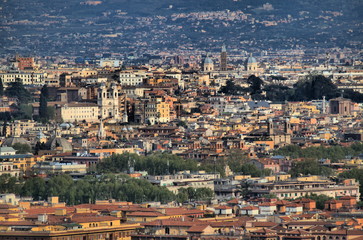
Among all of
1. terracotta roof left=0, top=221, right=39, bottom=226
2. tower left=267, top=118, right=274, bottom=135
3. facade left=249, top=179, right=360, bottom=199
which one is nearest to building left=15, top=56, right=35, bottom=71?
tower left=267, top=118, right=274, bottom=135

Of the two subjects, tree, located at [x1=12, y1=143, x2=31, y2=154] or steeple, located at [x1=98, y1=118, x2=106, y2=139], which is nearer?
tree, located at [x1=12, y1=143, x2=31, y2=154]

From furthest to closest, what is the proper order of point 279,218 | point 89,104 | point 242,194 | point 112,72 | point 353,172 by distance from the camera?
point 112,72, point 89,104, point 353,172, point 242,194, point 279,218

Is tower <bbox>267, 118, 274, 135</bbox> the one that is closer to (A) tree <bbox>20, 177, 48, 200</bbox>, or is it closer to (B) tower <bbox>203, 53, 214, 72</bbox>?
(A) tree <bbox>20, 177, 48, 200</bbox>

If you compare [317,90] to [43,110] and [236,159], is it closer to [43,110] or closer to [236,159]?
[43,110]

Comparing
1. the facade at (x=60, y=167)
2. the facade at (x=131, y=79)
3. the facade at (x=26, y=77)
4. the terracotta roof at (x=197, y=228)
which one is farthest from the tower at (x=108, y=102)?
the terracotta roof at (x=197, y=228)

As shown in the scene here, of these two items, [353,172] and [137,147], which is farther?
[137,147]

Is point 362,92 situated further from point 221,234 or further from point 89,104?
point 221,234

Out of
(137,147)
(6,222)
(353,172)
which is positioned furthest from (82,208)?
(137,147)
